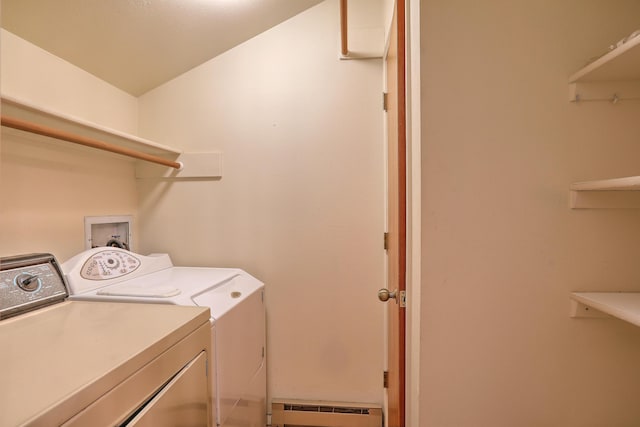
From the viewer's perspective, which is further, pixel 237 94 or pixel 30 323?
pixel 237 94

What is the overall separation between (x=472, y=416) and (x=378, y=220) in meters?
1.13

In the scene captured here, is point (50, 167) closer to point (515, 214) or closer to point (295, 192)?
point (295, 192)

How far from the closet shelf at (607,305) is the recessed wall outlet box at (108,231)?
2.07 metres

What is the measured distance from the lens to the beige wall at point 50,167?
118 cm

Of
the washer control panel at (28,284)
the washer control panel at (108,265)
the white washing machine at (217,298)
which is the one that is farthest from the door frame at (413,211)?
the washer control panel at (108,265)

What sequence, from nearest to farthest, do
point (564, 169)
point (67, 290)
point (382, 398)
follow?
point (564, 169), point (67, 290), point (382, 398)

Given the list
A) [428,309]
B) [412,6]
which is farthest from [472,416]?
[412,6]

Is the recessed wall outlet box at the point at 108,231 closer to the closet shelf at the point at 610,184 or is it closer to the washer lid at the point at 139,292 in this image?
the washer lid at the point at 139,292

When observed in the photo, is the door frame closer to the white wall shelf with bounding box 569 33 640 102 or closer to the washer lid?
the white wall shelf with bounding box 569 33 640 102

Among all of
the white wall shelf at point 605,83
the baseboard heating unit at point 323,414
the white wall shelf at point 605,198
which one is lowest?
the baseboard heating unit at point 323,414

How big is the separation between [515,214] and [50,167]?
190cm

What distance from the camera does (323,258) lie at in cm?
188

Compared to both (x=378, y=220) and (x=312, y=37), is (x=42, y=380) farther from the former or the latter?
(x=312, y=37)

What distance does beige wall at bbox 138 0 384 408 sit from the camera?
184 centimetres
